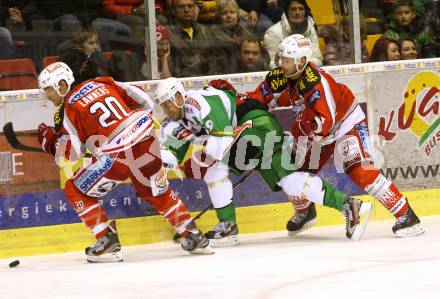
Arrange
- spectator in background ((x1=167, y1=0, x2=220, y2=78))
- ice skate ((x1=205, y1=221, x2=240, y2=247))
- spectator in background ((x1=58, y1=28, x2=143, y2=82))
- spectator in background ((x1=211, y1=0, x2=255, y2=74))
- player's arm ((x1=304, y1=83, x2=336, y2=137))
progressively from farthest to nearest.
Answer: spectator in background ((x1=211, y1=0, x2=255, y2=74))
spectator in background ((x1=167, y1=0, x2=220, y2=78))
spectator in background ((x1=58, y1=28, x2=143, y2=82))
ice skate ((x1=205, y1=221, x2=240, y2=247))
player's arm ((x1=304, y1=83, x2=336, y2=137))

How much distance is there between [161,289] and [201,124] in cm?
180

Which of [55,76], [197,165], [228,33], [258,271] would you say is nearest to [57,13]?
[55,76]

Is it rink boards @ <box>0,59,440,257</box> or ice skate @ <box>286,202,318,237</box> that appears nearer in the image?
rink boards @ <box>0,59,440,257</box>

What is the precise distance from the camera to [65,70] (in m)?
7.17

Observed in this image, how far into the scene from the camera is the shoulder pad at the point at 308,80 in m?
7.39

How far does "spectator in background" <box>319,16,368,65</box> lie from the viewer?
8.23 m

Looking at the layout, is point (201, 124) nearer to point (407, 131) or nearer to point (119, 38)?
point (119, 38)

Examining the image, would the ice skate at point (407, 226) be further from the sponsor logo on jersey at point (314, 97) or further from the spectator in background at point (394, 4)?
the spectator in background at point (394, 4)

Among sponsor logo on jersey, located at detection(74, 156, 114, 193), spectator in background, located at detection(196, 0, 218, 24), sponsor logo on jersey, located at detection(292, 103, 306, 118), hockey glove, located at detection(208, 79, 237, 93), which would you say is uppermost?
spectator in background, located at detection(196, 0, 218, 24)

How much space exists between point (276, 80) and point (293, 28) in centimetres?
58

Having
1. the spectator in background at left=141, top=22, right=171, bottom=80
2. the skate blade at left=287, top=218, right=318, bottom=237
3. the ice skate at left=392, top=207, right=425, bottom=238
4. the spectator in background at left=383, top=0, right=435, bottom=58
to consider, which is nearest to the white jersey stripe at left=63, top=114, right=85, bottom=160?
the spectator in background at left=141, top=22, right=171, bottom=80

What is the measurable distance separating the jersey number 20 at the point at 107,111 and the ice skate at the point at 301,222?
5.10 ft

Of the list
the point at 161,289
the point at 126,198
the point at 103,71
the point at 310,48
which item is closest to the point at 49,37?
the point at 103,71

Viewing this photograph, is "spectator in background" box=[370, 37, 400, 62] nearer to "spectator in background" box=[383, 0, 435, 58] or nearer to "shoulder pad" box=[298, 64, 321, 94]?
"spectator in background" box=[383, 0, 435, 58]
